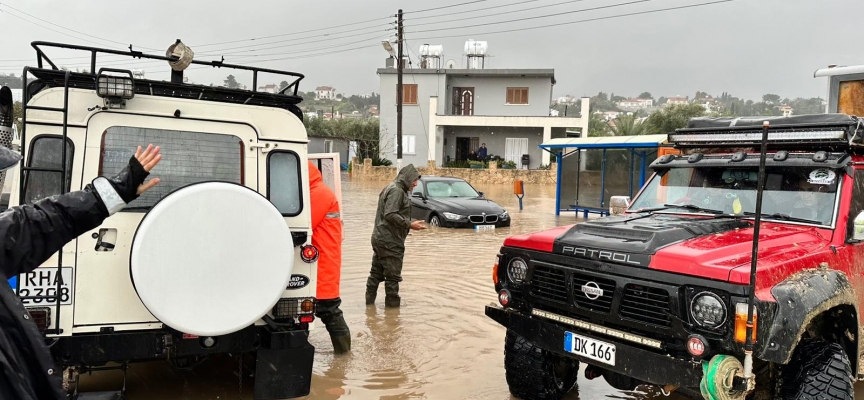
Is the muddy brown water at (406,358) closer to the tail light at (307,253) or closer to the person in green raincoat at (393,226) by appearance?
the person in green raincoat at (393,226)

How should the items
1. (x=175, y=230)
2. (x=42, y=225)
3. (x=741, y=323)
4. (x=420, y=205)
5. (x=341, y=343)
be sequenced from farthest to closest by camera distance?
(x=420, y=205)
(x=341, y=343)
(x=175, y=230)
(x=741, y=323)
(x=42, y=225)

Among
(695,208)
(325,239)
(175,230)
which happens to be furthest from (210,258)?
(695,208)

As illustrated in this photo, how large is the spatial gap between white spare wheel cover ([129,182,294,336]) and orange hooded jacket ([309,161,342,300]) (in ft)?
5.27

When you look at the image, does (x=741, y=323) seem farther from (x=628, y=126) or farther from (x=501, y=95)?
(x=628, y=126)

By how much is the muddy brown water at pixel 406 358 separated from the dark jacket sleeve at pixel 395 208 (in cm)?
108

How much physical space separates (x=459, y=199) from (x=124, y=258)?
39.2ft

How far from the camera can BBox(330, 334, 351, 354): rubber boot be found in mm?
5824

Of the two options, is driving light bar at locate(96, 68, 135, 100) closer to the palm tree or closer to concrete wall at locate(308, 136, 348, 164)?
concrete wall at locate(308, 136, 348, 164)

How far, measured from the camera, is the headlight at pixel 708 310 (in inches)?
131

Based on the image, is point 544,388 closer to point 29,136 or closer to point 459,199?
point 29,136

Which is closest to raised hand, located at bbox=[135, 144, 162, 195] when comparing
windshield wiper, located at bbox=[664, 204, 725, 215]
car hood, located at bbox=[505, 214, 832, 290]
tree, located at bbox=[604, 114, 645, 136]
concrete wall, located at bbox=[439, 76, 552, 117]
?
car hood, located at bbox=[505, 214, 832, 290]

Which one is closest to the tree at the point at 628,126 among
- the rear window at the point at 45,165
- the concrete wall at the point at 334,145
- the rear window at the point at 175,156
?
the concrete wall at the point at 334,145

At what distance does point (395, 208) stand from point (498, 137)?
34332mm

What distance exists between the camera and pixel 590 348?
12.6ft
